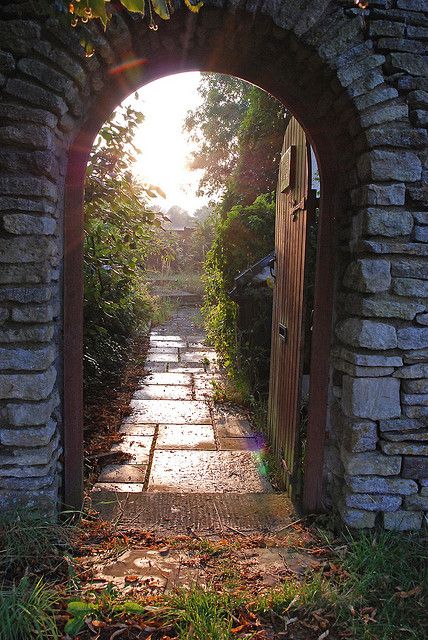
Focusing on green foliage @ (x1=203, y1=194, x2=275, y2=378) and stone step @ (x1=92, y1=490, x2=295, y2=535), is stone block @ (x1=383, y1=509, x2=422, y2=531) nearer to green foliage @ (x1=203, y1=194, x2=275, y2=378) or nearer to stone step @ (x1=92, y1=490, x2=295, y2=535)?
stone step @ (x1=92, y1=490, x2=295, y2=535)

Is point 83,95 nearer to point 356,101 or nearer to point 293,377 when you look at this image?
point 356,101

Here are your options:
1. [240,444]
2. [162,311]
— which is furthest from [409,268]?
[162,311]

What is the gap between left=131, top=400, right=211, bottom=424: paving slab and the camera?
470 centimetres

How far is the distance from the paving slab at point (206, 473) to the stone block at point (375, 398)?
1.17 m

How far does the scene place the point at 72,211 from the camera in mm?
2686

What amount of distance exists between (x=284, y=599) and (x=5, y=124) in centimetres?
251

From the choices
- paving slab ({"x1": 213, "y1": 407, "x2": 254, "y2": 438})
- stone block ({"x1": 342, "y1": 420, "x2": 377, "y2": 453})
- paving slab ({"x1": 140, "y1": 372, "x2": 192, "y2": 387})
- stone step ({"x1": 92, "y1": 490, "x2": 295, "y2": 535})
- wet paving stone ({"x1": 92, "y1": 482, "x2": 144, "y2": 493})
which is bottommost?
stone step ({"x1": 92, "y1": 490, "x2": 295, "y2": 535})

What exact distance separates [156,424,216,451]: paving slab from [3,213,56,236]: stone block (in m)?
2.29

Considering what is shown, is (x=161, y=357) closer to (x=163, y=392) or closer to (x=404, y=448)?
(x=163, y=392)

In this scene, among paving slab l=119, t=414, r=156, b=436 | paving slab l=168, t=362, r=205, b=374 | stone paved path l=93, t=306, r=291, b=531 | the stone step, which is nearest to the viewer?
the stone step

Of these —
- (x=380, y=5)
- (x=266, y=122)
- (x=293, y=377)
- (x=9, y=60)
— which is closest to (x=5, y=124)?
(x=9, y=60)

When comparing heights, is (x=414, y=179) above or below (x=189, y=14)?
below

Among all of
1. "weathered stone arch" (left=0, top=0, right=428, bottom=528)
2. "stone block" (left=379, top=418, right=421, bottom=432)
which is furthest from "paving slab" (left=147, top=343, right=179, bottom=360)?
"stone block" (left=379, top=418, right=421, bottom=432)

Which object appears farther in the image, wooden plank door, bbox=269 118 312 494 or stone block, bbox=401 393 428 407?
wooden plank door, bbox=269 118 312 494
